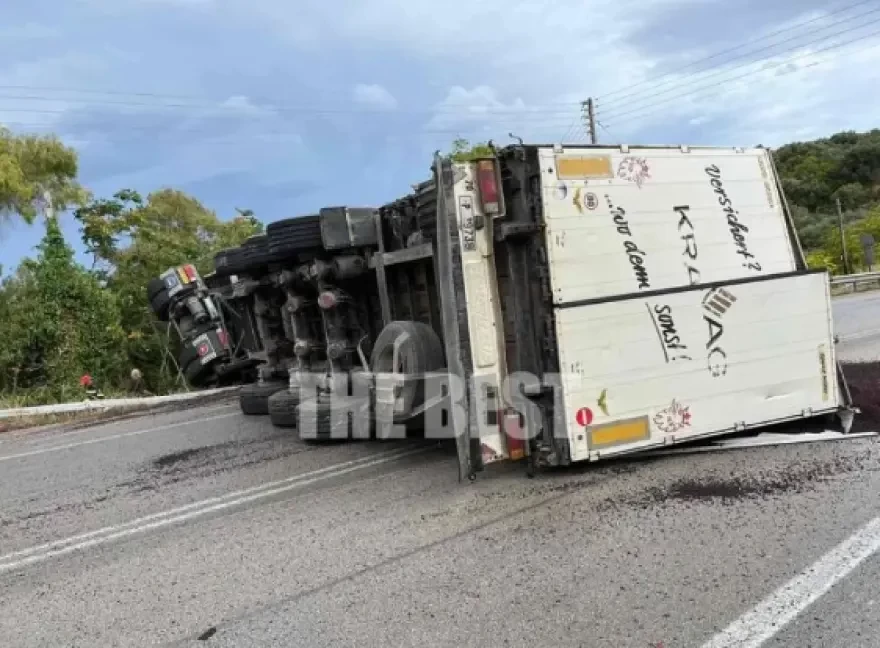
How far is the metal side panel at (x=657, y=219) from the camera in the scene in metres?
4.83

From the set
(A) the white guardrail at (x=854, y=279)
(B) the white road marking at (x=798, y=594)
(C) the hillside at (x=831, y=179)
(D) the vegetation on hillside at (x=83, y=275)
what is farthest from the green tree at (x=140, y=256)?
(C) the hillside at (x=831, y=179)

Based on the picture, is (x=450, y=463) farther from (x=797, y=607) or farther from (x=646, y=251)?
(x=797, y=607)

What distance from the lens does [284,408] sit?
302 inches

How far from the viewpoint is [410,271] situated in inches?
252

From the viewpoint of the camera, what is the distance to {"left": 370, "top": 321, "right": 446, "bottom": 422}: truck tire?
564cm

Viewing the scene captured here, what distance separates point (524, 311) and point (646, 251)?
939 millimetres

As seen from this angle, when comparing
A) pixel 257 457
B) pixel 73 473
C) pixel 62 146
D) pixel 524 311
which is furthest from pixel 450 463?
pixel 62 146

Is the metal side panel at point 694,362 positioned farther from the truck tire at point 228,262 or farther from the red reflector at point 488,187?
the truck tire at point 228,262

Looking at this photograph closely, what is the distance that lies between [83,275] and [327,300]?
983cm

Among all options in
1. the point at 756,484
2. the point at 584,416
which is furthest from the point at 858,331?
the point at 584,416

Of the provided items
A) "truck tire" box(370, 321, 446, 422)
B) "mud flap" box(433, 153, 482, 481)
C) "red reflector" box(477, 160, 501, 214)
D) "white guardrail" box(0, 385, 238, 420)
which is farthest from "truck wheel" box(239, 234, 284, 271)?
"white guardrail" box(0, 385, 238, 420)

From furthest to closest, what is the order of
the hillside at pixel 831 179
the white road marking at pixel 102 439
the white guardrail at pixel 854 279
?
the hillside at pixel 831 179, the white guardrail at pixel 854 279, the white road marking at pixel 102 439

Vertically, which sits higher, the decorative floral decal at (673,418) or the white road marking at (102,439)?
the decorative floral decal at (673,418)

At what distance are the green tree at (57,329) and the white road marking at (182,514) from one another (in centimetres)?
894
